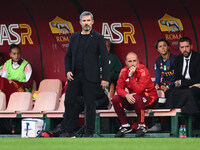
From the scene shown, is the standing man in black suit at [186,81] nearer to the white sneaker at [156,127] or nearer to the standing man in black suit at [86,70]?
the white sneaker at [156,127]

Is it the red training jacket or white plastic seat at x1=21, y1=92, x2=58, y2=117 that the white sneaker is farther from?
white plastic seat at x1=21, y1=92, x2=58, y2=117

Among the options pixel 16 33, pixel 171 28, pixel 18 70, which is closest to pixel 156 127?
pixel 171 28

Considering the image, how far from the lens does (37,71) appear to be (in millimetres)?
12797

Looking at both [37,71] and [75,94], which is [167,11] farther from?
[75,94]

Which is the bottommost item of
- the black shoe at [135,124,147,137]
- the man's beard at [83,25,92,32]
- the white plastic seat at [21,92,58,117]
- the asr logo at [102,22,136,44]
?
the black shoe at [135,124,147,137]

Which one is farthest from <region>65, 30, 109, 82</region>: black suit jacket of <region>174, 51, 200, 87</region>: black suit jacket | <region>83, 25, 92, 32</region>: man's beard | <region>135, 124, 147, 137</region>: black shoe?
<region>174, 51, 200, 87</region>: black suit jacket

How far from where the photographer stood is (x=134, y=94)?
9398mm

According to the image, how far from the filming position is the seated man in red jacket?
9250mm

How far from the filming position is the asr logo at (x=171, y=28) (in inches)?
464

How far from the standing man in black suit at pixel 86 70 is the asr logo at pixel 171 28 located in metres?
3.42

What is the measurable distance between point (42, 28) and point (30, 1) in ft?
2.04

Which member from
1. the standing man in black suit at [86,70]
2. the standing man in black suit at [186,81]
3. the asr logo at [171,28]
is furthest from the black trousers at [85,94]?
the asr logo at [171,28]

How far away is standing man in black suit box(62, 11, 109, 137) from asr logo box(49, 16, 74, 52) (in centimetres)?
392
